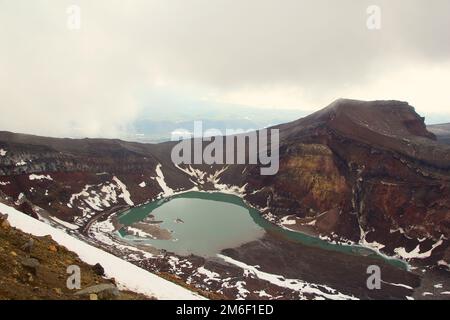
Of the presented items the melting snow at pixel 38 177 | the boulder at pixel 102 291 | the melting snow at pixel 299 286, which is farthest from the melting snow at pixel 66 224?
the boulder at pixel 102 291

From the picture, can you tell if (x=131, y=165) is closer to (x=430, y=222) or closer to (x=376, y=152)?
(x=376, y=152)

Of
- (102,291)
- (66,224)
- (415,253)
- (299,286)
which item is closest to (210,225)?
(66,224)

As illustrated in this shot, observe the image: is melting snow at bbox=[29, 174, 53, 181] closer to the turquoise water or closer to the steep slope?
the turquoise water

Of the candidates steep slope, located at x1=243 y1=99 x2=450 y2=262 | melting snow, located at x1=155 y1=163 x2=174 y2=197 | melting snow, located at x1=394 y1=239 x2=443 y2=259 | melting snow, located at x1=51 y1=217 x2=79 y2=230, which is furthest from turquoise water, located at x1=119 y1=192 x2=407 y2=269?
melting snow, located at x1=51 y1=217 x2=79 y2=230

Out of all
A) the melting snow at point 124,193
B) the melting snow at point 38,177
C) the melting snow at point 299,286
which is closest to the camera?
the melting snow at point 299,286

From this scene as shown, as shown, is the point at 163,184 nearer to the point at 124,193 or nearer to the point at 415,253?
the point at 124,193

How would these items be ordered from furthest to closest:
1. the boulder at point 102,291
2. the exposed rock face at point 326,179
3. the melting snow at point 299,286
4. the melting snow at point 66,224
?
the exposed rock face at point 326,179
the melting snow at point 66,224
the melting snow at point 299,286
the boulder at point 102,291

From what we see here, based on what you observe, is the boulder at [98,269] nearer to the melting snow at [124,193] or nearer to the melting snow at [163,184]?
the melting snow at [124,193]
